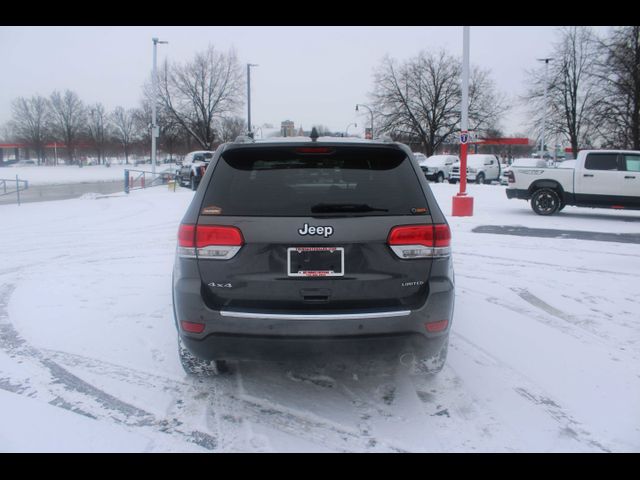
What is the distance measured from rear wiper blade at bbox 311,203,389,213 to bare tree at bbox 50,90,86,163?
85495 millimetres

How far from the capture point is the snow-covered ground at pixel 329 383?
10.3 feet

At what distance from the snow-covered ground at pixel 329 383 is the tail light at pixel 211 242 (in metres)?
1.06

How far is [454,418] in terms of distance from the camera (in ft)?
11.0

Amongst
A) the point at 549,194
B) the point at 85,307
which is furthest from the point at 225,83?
the point at 85,307

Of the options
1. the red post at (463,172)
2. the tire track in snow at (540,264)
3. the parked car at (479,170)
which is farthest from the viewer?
the parked car at (479,170)

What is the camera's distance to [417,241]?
10.6ft

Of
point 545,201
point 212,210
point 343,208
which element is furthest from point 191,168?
point 343,208

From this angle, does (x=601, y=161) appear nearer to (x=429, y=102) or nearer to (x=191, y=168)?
(x=191, y=168)

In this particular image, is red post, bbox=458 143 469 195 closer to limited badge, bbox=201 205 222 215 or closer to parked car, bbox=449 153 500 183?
limited badge, bbox=201 205 222 215

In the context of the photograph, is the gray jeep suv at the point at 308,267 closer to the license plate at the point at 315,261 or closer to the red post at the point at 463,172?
the license plate at the point at 315,261

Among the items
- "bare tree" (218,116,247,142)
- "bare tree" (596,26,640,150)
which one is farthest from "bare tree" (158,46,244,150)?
"bare tree" (596,26,640,150)

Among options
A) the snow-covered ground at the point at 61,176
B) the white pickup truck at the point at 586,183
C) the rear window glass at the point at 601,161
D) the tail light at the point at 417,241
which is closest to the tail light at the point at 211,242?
the tail light at the point at 417,241

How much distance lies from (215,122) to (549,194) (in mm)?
42442

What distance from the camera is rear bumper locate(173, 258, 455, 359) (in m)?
3.09
